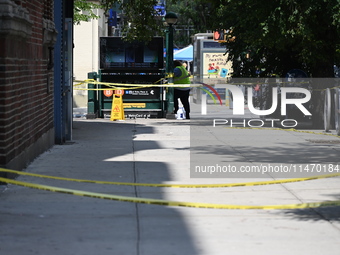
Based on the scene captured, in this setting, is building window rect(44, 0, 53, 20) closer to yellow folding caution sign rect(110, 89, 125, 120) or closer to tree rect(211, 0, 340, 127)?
tree rect(211, 0, 340, 127)

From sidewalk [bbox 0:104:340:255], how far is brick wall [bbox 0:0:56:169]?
1.32 feet

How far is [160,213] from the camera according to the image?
8875mm

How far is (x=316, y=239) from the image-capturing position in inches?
298

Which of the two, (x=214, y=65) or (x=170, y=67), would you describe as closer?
(x=170, y=67)

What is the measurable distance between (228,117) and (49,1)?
1315 centimetres

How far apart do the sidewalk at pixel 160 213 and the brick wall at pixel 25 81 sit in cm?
40

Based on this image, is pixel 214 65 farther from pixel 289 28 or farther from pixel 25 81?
pixel 25 81

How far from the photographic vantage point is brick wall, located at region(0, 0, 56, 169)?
34.7 feet

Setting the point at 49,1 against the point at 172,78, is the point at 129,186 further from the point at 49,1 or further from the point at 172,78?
the point at 172,78

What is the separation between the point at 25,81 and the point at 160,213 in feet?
14.4

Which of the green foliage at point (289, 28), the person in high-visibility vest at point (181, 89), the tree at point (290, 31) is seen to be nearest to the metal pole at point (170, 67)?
the person in high-visibility vest at point (181, 89)

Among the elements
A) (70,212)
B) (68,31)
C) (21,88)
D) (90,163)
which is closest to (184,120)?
(68,31)

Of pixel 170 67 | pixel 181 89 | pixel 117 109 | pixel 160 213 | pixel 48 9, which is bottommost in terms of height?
pixel 160 213

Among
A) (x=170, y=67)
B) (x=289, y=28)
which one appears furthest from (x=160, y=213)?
(x=170, y=67)
